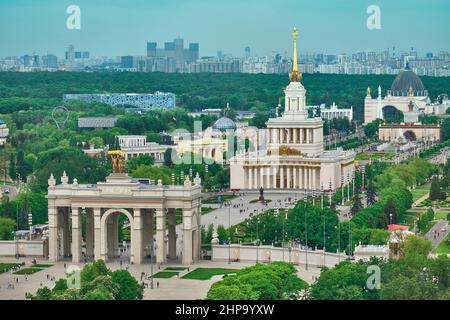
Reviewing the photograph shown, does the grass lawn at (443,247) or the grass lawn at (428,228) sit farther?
the grass lawn at (428,228)

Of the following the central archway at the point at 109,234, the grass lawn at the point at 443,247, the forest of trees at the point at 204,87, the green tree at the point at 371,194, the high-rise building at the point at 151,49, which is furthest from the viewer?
the high-rise building at the point at 151,49

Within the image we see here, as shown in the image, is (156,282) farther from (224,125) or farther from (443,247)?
(224,125)

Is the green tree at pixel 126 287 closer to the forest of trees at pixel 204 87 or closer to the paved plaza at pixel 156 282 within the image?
the paved plaza at pixel 156 282

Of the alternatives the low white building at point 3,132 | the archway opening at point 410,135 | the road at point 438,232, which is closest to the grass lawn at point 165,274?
the road at point 438,232

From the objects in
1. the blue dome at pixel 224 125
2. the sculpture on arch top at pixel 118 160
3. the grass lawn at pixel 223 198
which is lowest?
the grass lawn at pixel 223 198

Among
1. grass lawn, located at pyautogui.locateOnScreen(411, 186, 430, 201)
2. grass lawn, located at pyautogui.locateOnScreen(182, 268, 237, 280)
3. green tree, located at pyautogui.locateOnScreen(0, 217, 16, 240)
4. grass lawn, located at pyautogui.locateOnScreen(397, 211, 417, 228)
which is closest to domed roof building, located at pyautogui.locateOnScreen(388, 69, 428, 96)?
grass lawn, located at pyautogui.locateOnScreen(411, 186, 430, 201)

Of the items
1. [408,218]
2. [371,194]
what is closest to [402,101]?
[371,194]
